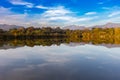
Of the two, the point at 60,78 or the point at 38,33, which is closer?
the point at 60,78

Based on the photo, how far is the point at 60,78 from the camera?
12961 mm

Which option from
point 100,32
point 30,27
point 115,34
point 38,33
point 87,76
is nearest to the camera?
point 87,76

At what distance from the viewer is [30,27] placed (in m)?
148

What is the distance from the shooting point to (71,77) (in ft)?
43.6

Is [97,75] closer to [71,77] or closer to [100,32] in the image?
[71,77]

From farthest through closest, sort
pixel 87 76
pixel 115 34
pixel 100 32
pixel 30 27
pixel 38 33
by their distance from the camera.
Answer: pixel 30 27 < pixel 38 33 < pixel 100 32 < pixel 115 34 < pixel 87 76

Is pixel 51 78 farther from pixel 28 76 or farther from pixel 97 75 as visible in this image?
pixel 97 75

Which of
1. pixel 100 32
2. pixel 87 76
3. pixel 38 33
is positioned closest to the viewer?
pixel 87 76

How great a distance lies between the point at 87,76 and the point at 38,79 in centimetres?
321

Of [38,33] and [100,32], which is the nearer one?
[100,32]

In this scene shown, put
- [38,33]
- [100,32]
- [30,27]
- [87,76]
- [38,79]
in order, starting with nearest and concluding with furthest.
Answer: [38,79], [87,76], [100,32], [38,33], [30,27]

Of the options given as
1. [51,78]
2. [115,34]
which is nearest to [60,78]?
[51,78]

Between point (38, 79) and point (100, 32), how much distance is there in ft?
353

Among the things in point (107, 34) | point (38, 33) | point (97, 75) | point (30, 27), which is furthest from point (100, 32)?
point (97, 75)
